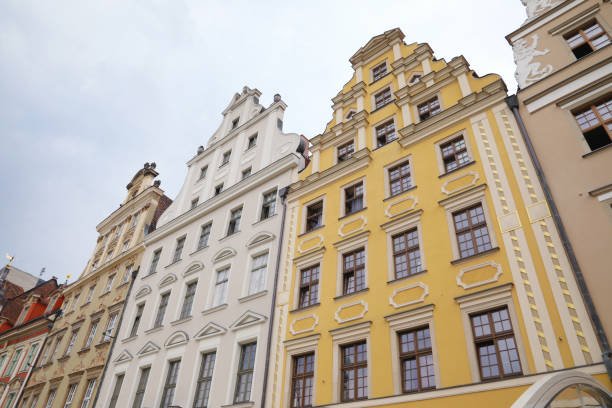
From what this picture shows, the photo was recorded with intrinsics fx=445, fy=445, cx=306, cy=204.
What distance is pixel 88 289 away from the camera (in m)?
30.0

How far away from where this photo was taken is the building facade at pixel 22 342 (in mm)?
28797

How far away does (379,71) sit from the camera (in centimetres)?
2030

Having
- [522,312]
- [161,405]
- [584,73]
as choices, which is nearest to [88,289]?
[161,405]

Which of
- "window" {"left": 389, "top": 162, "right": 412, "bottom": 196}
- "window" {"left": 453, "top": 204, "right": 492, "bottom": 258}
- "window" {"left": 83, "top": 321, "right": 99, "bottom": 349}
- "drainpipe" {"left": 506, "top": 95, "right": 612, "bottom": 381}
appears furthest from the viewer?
"window" {"left": 83, "top": 321, "right": 99, "bottom": 349}

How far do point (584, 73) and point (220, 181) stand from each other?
1744 centimetres

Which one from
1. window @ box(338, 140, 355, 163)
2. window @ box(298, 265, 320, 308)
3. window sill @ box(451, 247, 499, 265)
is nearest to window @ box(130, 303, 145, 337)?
window @ box(298, 265, 320, 308)

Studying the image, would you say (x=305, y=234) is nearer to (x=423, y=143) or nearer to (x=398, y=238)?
(x=398, y=238)

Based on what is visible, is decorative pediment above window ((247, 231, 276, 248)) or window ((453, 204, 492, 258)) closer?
window ((453, 204, 492, 258))

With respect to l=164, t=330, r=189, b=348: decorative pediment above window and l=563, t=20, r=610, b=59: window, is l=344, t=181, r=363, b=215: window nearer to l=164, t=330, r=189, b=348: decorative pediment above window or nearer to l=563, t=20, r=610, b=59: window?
l=563, t=20, r=610, b=59: window

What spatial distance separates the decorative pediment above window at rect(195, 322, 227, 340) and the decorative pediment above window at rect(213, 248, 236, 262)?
10.4 ft

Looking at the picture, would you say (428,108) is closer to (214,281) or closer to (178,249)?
(214,281)

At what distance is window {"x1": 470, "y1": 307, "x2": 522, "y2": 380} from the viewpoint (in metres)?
9.72

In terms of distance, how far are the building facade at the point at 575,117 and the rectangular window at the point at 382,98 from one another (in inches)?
197

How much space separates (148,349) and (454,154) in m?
15.3
